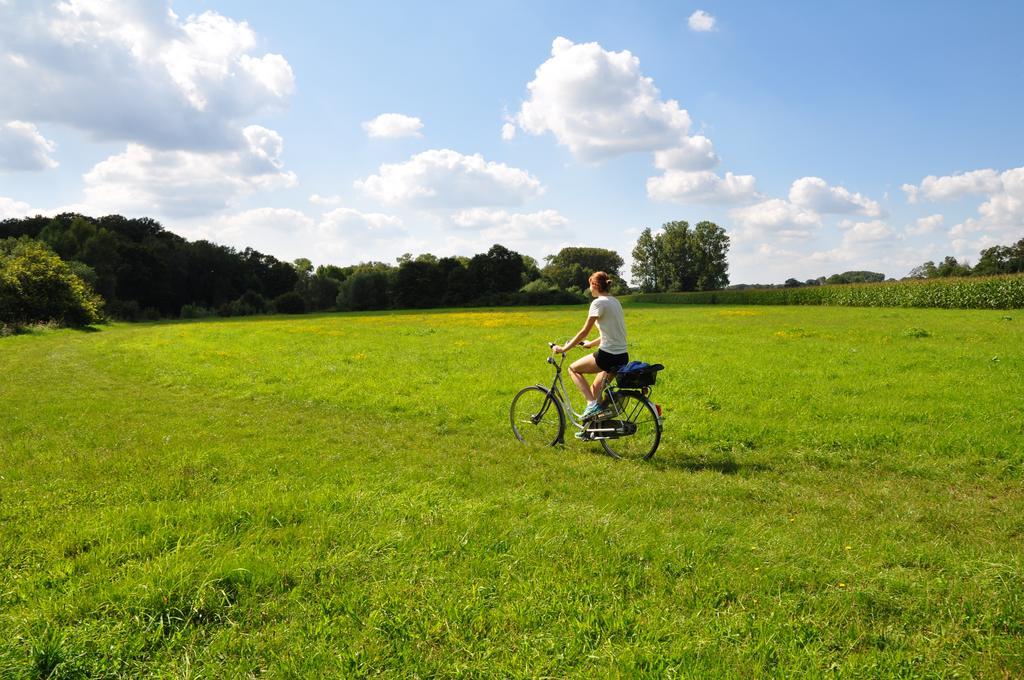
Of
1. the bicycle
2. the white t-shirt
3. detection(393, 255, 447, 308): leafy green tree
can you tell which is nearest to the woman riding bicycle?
the white t-shirt

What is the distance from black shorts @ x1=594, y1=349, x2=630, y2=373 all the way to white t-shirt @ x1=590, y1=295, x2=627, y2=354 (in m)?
0.06

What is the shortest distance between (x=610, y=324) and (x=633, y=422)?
161 cm

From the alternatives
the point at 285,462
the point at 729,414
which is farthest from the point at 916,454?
the point at 285,462

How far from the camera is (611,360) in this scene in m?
8.62

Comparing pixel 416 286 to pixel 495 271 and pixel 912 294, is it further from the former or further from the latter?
pixel 912 294

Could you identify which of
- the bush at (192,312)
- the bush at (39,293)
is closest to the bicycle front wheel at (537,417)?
the bush at (39,293)

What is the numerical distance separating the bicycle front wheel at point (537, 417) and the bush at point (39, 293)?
42.7 metres

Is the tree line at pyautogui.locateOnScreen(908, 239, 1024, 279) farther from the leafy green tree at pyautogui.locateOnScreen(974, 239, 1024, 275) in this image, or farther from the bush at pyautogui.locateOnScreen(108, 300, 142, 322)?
the bush at pyautogui.locateOnScreen(108, 300, 142, 322)

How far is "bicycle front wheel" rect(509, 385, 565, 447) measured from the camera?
9.62 m

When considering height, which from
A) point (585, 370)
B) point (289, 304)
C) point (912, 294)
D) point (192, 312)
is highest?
point (289, 304)

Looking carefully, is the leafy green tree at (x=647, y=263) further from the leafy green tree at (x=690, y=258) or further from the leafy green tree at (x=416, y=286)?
the leafy green tree at (x=416, y=286)

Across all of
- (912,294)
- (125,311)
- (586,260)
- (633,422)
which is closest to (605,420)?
(633,422)

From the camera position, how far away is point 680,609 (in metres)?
4.14

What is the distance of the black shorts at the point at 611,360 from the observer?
8617 mm
